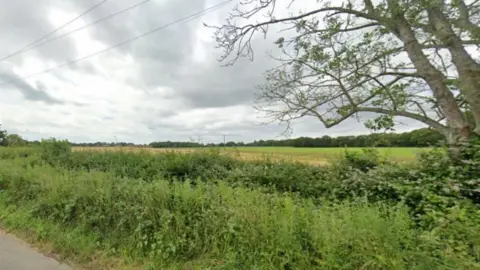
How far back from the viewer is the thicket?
8.28 ft

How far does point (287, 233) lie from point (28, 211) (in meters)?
5.92

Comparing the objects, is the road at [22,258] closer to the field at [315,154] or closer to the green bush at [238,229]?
the green bush at [238,229]

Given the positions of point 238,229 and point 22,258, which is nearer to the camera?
point 238,229

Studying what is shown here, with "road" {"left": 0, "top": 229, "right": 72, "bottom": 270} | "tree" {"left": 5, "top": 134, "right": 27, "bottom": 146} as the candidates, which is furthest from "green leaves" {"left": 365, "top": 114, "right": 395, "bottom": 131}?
"tree" {"left": 5, "top": 134, "right": 27, "bottom": 146}

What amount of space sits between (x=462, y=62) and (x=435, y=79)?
0.65m

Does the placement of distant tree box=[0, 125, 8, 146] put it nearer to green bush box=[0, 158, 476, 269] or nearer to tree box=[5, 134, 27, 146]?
tree box=[5, 134, 27, 146]

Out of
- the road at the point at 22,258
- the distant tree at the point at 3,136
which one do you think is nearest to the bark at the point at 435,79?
the road at the point at 22,258

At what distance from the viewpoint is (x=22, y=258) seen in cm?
384

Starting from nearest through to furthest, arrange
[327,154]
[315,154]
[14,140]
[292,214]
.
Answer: [292,214] → [327,154] → [315,154] → [14,140]

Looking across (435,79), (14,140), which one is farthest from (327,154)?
(14,140)

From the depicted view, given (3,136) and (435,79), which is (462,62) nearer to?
(435,79)

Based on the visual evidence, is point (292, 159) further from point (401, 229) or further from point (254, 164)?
point (401, 229)

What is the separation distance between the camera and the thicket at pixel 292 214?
2523 millimetres

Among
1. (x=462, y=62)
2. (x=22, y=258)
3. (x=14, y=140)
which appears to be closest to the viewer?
(x=22, y=258)
